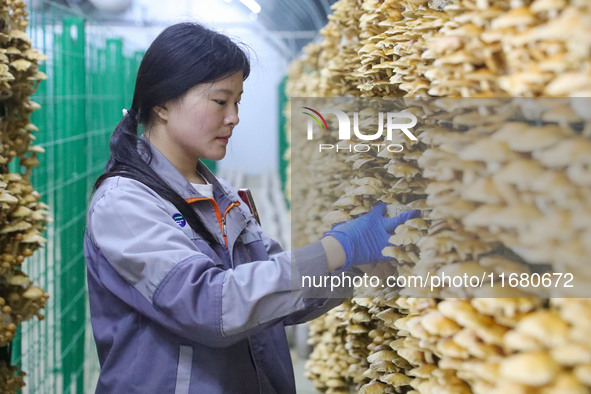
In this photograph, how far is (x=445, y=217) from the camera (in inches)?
63.0

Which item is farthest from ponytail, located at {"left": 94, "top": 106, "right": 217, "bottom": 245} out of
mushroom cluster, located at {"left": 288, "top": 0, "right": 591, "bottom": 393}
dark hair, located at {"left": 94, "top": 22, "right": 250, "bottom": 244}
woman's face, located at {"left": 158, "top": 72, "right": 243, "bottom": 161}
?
mushroom cluster, located at {"left": 288, "top": 0, "right": 591, "bottom": 393}

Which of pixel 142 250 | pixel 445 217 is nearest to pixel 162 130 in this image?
pixel 142 250

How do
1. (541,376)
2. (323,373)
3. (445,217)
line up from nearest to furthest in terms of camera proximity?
(541,376)
(445,217)
(323,373)

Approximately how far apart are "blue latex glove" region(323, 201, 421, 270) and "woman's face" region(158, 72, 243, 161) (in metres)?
0.68

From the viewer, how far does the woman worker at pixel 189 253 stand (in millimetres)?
1957

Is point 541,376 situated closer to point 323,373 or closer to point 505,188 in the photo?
point 505,188

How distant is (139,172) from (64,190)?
308 cm

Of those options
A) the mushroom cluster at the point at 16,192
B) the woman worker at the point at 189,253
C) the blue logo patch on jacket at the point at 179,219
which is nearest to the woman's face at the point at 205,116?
the woman worker at the point at 189,253

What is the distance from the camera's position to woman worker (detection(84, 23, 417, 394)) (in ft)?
6.42

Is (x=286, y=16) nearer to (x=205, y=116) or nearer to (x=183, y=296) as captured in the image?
A: (x=205, y=116)

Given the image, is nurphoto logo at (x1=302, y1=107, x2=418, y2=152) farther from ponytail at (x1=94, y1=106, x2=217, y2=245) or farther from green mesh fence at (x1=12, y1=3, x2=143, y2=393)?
green mesh fence at (x1=12, y1=3, x2=143, y2=393)

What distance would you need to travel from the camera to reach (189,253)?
2027 mm

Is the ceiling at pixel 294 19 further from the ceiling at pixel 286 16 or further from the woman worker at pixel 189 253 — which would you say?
the woman worker at pixel 189 253

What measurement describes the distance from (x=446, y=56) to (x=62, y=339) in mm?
4304
